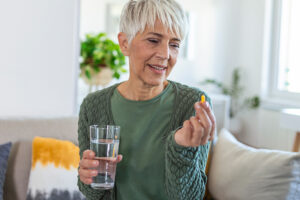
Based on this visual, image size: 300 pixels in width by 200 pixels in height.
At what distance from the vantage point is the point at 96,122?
1.11m

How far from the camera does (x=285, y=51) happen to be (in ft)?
12.6

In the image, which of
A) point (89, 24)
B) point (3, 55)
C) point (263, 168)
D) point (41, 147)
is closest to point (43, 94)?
point (3, 55)

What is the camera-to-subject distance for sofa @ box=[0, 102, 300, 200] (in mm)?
1438

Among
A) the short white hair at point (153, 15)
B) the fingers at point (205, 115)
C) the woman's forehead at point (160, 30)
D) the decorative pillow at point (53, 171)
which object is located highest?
the short white hair at point (153, 15)

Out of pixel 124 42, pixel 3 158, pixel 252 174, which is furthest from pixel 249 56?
pixel 124 42

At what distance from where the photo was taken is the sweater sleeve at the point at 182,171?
876 millimetres

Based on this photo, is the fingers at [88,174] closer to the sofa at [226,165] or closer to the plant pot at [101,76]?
the sofa at [226,165]

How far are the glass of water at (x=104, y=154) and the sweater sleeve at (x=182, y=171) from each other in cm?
13

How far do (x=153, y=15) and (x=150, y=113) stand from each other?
0.28m

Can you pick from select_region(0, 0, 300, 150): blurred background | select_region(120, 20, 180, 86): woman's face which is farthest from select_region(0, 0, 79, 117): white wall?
select_region(120, 20, 180, 86): woman's face

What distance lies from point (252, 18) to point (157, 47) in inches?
137

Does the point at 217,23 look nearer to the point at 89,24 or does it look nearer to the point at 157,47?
the point at 89,24

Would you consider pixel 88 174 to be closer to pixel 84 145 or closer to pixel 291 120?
pixel 84 145

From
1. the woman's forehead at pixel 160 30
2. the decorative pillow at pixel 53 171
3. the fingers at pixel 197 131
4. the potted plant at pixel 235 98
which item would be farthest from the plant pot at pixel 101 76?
the fingers at pixel 197 131
